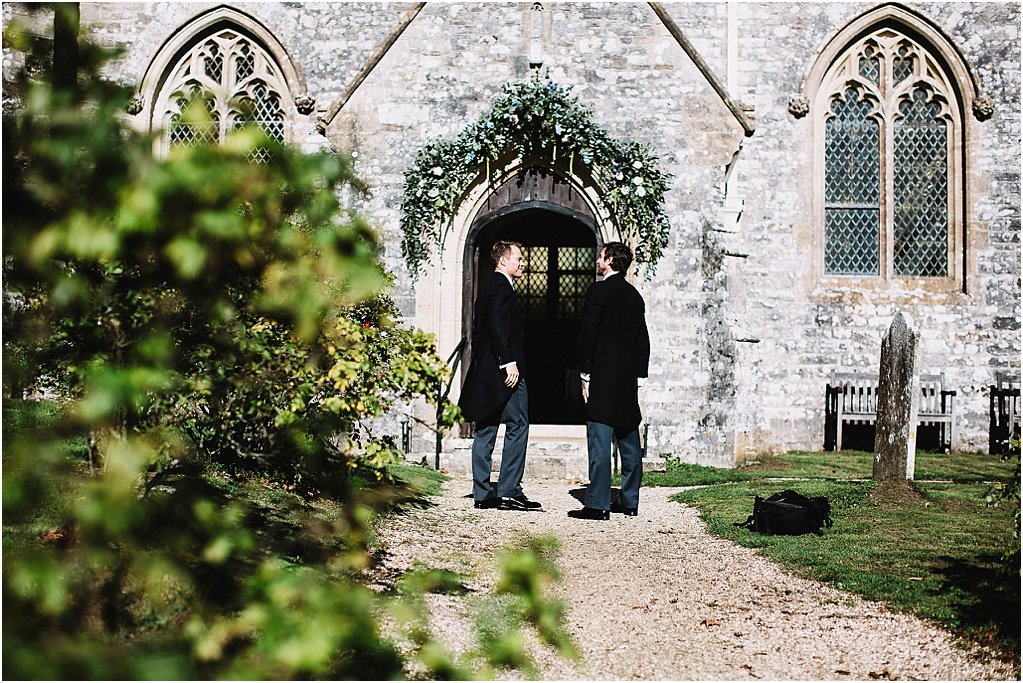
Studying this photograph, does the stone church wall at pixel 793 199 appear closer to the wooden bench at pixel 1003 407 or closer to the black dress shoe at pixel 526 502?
the wooden bench at pixel 1003 407

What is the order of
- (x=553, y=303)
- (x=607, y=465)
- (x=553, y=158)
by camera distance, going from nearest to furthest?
1. (x=607, y=465)
2. (x=553, y=158)
3. (x=553, y=303)

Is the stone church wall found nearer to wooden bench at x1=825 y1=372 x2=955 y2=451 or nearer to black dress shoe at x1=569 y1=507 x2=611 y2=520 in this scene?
wooden bench at x1=825 y1=372 x2=955 y2=451

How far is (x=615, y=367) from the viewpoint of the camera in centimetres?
810

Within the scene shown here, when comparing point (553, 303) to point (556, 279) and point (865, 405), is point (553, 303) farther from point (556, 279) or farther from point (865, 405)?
point (865, 405)

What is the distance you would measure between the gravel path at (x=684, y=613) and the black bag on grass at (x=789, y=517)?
414 mm

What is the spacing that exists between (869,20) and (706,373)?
6479mm

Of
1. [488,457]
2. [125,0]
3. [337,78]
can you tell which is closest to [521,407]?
[488,457]

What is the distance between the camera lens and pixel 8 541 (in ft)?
5.56

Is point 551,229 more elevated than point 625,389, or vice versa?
point 551,229

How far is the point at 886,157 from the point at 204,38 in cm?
988

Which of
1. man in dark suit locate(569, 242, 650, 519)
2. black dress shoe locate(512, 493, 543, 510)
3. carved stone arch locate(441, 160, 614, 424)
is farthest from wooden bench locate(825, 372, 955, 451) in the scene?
black dress shoe locate(512, 493, 543, 510)

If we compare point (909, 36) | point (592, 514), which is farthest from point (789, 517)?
point (909, 36)

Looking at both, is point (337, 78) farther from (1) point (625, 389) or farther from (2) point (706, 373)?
(1) point (625, 389)

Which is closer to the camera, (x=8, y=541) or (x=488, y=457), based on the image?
(x=8, y=541)
